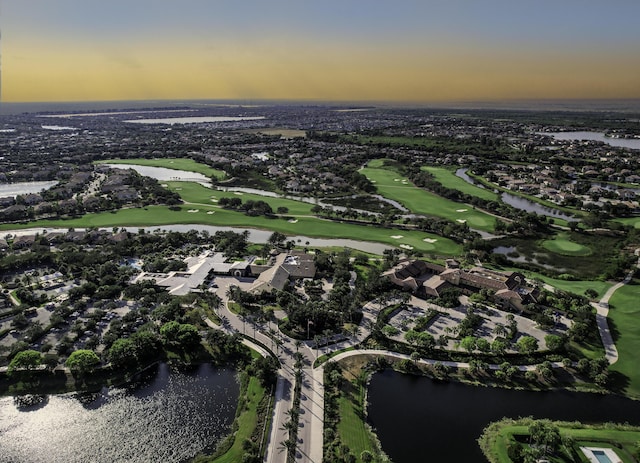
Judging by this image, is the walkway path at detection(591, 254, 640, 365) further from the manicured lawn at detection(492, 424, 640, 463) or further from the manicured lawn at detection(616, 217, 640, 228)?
the manicured lawn at detection(616, 217, 640, 228)

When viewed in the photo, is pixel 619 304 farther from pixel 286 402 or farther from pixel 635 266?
pixel 286 402

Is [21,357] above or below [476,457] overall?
above

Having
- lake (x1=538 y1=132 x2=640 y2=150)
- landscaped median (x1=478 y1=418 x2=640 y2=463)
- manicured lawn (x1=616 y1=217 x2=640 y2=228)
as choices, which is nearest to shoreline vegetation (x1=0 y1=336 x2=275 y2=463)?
landscaped median (x1=478 y1=418 x2=640 y2=463)

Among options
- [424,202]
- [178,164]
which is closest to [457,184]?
[424,202]

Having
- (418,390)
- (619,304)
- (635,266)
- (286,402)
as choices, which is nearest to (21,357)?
(286,402)

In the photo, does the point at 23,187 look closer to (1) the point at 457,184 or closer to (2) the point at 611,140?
(1) the point at 457,184

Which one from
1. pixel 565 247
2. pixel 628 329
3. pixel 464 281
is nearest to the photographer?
pixel 628 329
